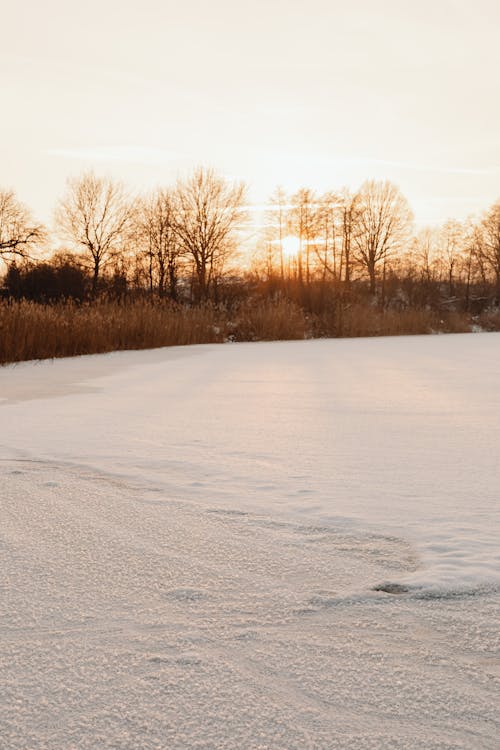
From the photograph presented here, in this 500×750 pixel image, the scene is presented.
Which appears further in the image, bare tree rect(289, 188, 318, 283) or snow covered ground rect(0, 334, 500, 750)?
bare tree rect(289, 188, 318, 283)

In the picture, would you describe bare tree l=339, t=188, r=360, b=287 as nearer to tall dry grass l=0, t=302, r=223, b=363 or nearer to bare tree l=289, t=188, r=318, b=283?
bare tree l=289, t=188, r=318, b=283

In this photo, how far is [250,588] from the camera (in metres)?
1.36

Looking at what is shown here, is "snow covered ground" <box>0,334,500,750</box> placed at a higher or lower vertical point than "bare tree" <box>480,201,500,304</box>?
lower

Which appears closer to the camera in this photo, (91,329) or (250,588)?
(250,588)

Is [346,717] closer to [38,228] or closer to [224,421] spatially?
[224,421]

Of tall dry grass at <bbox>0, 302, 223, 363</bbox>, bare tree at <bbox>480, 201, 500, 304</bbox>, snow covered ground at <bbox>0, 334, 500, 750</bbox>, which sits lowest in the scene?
snow covered ground at <bbox>0, 334, 500, 750</bbox>

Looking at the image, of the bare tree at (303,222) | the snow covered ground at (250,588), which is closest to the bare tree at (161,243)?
the bare tree at (303,222)

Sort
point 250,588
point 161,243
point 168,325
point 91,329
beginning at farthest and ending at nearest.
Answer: point 161,243 < point 168,325 < point 91,329 < point 250,588

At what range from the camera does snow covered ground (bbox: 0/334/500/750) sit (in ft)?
2.98

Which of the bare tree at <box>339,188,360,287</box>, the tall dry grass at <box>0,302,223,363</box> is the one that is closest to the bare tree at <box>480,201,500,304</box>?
the bare tree at <box>339,188,360,287</box>

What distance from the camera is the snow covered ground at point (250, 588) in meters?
0.91

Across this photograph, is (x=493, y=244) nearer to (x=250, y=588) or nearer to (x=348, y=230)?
(x=348, y=230)

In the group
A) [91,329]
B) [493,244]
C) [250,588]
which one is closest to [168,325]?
[91,329]

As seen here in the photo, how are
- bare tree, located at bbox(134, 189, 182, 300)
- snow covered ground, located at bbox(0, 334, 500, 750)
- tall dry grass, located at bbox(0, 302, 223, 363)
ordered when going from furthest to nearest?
bare tree, located at bbox(134, 189, 182, 300), tall dry grass, located at bbox(0, 302, 223, 363), snow covered ground, located at bbox(0, 334, 500, 750)
